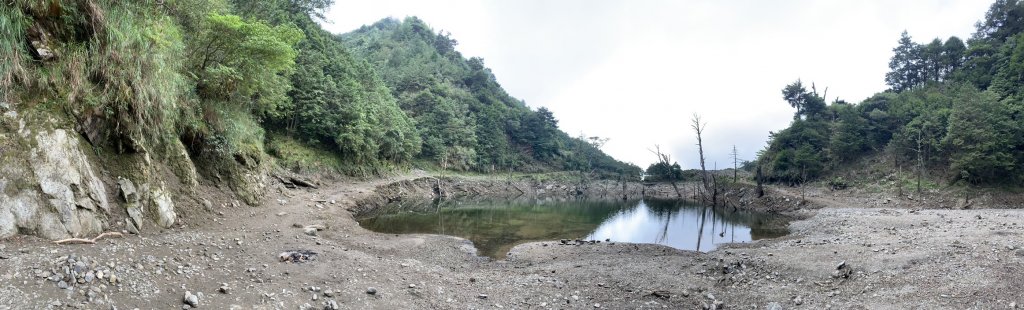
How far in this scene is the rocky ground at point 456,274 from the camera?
5.71m

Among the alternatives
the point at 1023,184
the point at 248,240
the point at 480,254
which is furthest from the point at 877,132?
the point at 248,240

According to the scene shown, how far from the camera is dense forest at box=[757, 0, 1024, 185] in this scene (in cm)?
3009

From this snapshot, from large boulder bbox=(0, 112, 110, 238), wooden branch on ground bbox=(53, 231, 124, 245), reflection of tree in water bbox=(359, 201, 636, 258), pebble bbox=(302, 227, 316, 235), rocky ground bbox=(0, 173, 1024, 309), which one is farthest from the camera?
reflection of tree in water bbox=(359, 201, 636, 258)

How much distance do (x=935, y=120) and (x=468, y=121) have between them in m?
63.7

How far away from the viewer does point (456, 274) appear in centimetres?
1059

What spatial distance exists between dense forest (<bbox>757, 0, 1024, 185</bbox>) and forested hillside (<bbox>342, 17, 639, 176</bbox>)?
110 feet

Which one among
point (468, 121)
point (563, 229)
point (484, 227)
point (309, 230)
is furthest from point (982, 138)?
point (468, 121)

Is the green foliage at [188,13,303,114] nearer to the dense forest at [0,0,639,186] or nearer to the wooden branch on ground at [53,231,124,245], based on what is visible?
the dense forest at [0,0,639,186]

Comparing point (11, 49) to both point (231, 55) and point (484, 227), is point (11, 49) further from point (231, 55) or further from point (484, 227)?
point (484, 227)

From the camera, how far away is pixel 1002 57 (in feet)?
136

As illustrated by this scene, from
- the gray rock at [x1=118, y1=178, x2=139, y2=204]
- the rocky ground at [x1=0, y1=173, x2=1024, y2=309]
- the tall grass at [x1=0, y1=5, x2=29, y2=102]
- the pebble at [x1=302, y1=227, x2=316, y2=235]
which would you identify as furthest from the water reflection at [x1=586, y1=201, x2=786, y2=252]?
the tall grass at [x1=0, y1=5, x2=29, y2=102]

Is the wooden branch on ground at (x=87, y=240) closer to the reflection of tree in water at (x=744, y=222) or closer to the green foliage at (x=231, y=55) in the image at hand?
the green foliage at (x=231, y=55)

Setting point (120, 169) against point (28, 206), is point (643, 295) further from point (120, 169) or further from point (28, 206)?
point (120, 169)

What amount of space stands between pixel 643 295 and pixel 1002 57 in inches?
2375
